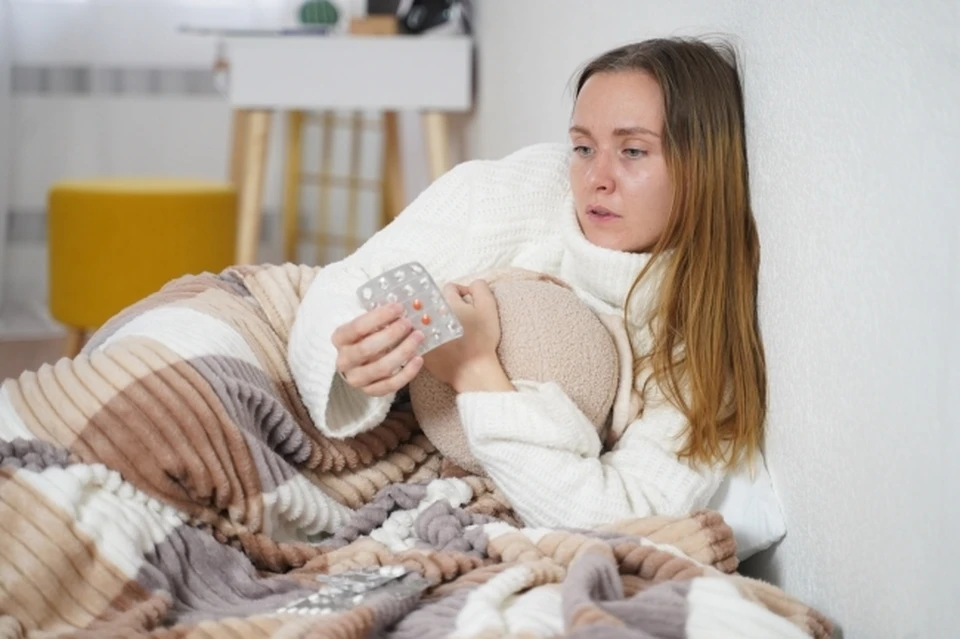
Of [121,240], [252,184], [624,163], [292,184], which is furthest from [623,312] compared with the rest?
[292,184]

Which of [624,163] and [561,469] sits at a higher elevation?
A: [624,163]

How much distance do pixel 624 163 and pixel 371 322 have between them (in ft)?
1.07

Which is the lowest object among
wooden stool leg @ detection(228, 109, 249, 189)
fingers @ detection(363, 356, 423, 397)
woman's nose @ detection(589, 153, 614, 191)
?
wooden stool leg @ detection(228, 109, 249, 189)

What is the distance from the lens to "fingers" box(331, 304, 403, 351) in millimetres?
1092

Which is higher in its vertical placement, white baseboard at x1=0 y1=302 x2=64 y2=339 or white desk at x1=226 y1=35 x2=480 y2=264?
white desk at x1=226 y1=35 x2=480 y2=264

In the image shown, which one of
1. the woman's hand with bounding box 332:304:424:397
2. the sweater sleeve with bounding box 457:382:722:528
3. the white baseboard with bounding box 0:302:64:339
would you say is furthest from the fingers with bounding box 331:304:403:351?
the white baseboard with bounding box 0:302:64:339

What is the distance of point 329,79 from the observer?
9.12 ft

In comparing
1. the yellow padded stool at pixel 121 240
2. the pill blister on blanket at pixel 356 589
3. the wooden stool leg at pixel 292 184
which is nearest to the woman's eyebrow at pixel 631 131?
the pill blister on blanket at pixel 356 589

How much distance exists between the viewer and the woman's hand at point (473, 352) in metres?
1.16

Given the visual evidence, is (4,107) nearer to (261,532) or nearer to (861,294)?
(261,532)

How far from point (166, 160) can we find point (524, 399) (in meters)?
2.79

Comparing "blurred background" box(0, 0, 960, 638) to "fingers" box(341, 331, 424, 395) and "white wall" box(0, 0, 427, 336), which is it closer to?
"white wall" box(0, 0, 427, 336)

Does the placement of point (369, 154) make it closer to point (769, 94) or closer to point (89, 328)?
point (89, 328)

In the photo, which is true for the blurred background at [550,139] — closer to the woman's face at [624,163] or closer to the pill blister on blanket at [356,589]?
the woman's face at [624,163]
